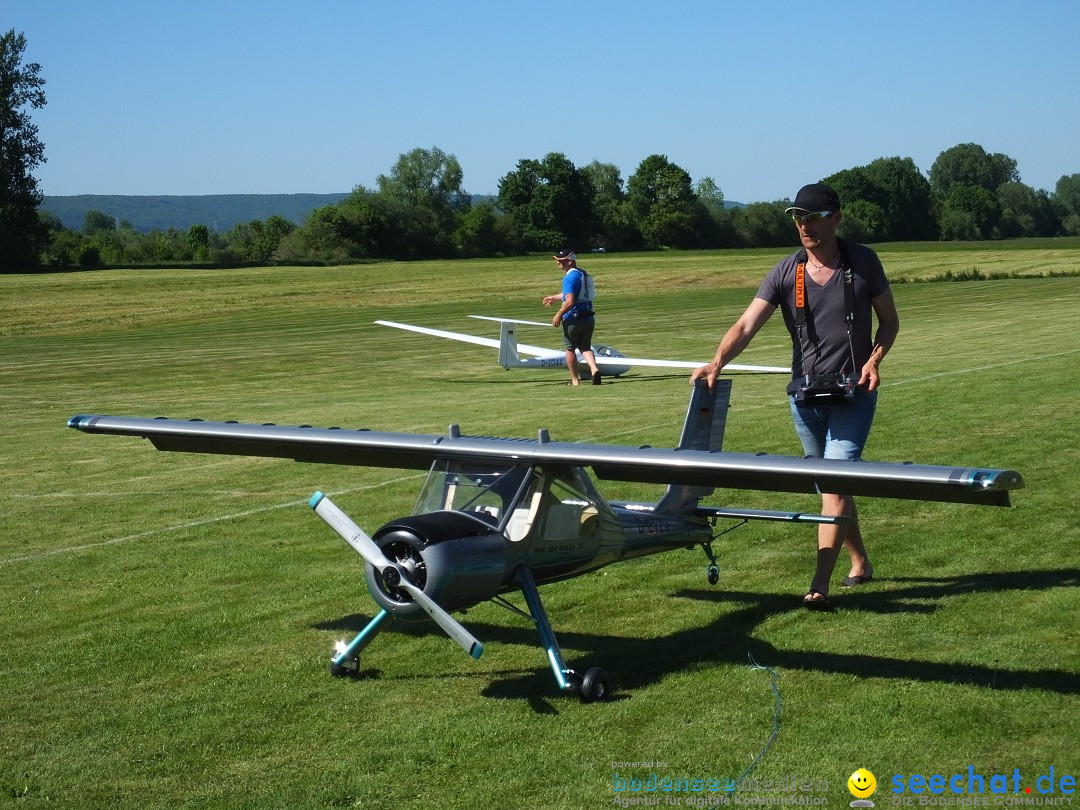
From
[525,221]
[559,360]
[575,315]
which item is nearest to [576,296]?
[575,315]

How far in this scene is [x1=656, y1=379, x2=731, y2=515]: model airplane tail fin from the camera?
764 cm

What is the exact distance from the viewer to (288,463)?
13.0m

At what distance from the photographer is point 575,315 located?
20.1 m

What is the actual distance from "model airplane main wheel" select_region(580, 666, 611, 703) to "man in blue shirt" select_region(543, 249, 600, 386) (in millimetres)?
13628

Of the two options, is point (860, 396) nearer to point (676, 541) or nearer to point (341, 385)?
point (676, 541)

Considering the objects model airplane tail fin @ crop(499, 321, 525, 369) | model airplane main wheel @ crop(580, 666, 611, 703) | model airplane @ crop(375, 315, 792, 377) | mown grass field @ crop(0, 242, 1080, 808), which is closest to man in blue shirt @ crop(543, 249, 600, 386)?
model airplane @ crop(375, 315, 792, 377)

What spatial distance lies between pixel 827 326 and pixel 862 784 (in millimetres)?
2971

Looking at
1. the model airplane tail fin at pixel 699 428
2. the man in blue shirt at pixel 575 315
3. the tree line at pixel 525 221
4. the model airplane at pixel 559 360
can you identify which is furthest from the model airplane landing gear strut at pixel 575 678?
the tree line at pixel 525 221

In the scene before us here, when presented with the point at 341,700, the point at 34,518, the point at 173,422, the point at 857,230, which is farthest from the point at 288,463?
the point at 857,230

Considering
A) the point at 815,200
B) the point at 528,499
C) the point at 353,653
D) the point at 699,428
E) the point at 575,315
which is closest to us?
the point at 353,653

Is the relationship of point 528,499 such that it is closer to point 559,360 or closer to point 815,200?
point 815,200

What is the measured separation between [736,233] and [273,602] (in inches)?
4121

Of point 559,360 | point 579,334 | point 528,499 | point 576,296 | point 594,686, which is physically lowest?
point 559,360

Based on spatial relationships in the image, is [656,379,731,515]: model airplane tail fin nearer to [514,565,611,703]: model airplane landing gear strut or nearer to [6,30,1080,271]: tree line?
[514,565,611,703]: model airplane landing gear strut
